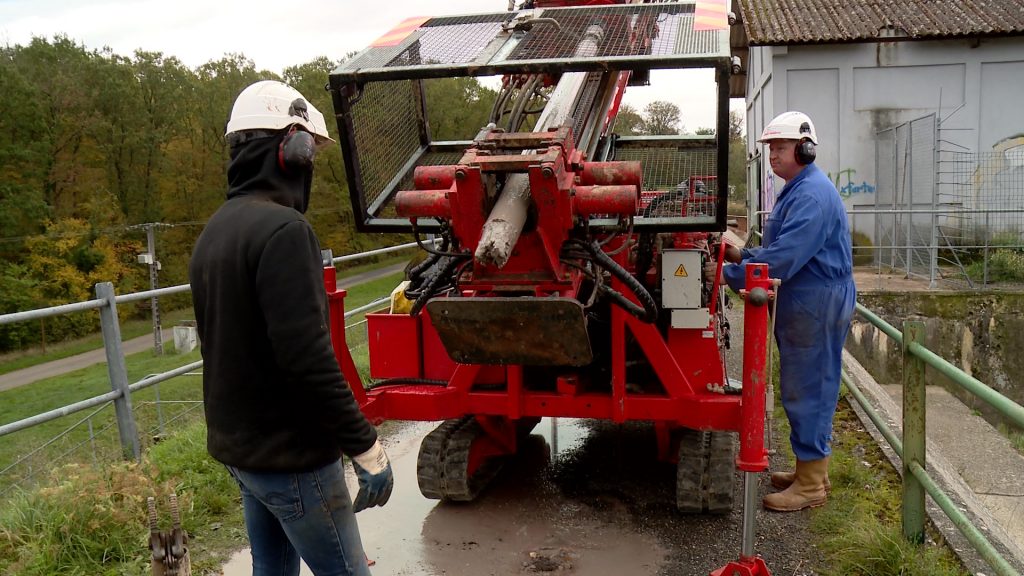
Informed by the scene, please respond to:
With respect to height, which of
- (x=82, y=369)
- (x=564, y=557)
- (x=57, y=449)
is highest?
(x=564, y=557)

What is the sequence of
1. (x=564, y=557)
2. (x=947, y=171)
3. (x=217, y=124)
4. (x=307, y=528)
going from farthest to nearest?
(x=217, y=124), (x=947, y=171), (x=564, y=557), (x=307, y=528)

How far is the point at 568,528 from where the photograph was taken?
475 centimetres

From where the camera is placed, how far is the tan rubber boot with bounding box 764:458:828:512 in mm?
4777

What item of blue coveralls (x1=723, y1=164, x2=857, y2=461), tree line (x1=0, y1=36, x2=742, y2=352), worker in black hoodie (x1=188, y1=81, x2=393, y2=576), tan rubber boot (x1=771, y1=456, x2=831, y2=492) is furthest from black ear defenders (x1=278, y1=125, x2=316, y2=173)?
tree line (x1=0, y1=36, x2=742, y2=352)

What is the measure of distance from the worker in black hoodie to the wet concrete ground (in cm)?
180

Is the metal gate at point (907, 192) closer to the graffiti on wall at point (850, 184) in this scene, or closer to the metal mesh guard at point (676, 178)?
the graffiti on wall at point (850, 184)

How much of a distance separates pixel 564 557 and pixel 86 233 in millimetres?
33585

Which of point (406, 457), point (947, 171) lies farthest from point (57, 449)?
point (947, 171)

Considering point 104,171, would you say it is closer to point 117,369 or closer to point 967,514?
point 117,369

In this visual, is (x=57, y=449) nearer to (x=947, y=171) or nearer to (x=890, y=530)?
(x=890, y=530)

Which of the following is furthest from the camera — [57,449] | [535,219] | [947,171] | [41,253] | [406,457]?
[41,253]

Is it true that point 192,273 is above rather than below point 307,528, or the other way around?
above

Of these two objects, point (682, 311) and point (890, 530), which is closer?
point (890, 530)

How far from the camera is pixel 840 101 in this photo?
56.9 feet
